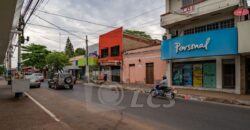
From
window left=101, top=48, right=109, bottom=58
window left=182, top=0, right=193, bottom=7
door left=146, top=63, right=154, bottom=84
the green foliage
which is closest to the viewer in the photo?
window left=182, top=0, right=193, bottom=7

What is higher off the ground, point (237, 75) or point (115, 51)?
point (115, 51)

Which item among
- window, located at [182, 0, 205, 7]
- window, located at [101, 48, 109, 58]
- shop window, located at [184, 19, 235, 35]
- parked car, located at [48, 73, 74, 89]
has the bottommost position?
parked car, located at [48, 73, 74, 89]

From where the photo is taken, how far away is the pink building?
29484 mm

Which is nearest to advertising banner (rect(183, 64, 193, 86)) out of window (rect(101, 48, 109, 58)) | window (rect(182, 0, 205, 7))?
window (rect(182, 0, 205, 7))

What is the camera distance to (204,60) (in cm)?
2319

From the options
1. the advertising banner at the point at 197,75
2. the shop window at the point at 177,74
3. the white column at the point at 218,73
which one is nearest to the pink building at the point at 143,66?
the shop window at the point at 177,74

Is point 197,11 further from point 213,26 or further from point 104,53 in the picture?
point 104,53

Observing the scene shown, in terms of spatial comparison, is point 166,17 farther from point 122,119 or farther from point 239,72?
point 122,119

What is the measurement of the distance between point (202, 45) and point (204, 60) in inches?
80.2

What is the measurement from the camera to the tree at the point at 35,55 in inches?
2832

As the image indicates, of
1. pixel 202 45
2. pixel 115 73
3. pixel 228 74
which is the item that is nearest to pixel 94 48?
pixel 115 73

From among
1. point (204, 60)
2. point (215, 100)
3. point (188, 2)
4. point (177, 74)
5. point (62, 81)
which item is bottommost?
point (215, 100)

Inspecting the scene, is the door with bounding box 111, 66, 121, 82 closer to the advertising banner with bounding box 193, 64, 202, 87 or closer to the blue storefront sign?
the blue storefront sign

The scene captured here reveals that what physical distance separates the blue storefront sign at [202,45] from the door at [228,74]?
161cm
